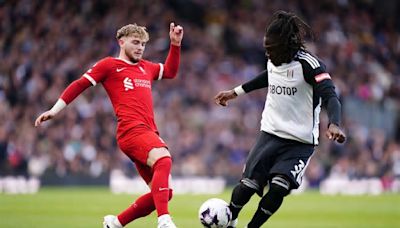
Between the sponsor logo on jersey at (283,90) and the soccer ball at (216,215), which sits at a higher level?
the sponsor logo on jersey at (283,90)

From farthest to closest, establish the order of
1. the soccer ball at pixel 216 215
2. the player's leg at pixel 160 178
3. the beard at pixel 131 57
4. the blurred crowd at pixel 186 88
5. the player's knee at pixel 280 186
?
the blurred crowd at pixel 186 88 < the beard at pixel 131 57 < the player's leg at pixel 160 178 < the soccer ball at pixel 216 215 < the player's knee at pixel 280 186

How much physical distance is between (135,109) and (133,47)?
2.15 feet

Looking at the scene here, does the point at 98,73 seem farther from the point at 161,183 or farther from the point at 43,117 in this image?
the point at 161,183

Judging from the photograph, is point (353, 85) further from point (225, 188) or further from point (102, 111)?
point (102, 111)

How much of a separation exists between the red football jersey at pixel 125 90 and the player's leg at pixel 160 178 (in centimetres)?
42

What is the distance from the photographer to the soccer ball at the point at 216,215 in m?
8.78

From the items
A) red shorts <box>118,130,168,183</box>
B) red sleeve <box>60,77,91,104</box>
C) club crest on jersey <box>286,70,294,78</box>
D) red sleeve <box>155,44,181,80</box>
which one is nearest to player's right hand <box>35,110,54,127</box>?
red sleeve <box>60,77,91,104</box>

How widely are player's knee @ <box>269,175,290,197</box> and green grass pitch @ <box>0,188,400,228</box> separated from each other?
11.6 feet

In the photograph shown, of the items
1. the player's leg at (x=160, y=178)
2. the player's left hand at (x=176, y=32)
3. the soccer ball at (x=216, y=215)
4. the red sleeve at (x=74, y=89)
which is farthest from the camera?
the player's left hand at (x=176, y=32)

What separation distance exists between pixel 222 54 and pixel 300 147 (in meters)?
17.8

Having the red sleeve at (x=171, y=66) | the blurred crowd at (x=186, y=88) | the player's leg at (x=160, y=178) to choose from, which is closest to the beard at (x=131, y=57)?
the red sleeve at (x=171, y=66)

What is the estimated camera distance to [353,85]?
26.1 metres

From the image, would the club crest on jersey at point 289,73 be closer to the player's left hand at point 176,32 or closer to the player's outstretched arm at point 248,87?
the player's outstretched arm at point 248,87

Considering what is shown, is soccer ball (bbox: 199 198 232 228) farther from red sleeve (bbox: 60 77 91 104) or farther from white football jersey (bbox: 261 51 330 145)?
red sleeve (bbox: 60 77 91 104)
